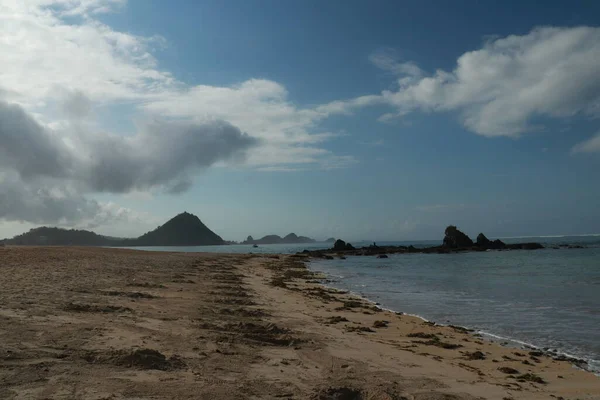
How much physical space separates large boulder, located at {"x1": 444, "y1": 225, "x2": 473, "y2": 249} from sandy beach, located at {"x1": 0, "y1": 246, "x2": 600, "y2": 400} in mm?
85321

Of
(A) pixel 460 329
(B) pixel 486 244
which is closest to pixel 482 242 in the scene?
(B) pixel 486 244

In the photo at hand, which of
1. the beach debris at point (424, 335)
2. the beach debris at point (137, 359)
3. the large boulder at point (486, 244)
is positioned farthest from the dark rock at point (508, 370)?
the large boulder at point (486, 244)

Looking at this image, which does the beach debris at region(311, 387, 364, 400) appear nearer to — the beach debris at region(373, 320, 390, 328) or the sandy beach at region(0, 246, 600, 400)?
the sandy beach at region(0, 246, 600, 400)

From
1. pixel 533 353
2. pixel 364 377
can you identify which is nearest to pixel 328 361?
pixel 364 377

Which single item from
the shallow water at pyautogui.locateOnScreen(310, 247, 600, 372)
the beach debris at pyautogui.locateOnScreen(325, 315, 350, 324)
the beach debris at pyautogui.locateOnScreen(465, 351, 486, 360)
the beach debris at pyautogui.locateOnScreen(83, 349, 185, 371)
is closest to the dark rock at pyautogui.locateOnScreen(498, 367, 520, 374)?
the beach debris at pyautogui.locateOnScreen(465, 351, 486, 360)

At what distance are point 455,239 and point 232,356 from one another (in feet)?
305

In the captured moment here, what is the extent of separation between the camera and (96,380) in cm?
507

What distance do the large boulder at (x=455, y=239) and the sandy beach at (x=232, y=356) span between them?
85321mm

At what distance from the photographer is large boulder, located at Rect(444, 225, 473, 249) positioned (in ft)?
300

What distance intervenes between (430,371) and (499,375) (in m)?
1.31

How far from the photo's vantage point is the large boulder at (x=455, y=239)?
9131 cm

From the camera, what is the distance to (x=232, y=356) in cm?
686

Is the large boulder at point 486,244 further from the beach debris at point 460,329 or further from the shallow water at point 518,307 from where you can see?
the beach debris at point 460,329

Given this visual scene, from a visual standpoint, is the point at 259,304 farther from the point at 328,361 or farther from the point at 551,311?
the point at 551,311
